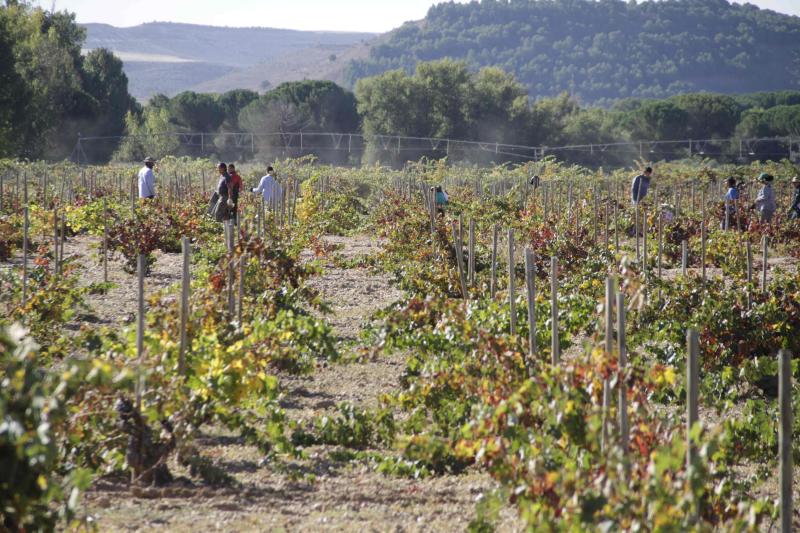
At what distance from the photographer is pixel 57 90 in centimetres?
5416

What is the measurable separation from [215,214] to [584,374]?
1193 cm

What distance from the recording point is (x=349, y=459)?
6.03 meters

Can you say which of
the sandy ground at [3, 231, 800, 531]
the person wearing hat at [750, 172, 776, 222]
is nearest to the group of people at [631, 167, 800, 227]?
the person wearing hat at [750, 172, 776, 222]

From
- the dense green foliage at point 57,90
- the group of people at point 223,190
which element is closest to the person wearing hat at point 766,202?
the group of people at point 223,190

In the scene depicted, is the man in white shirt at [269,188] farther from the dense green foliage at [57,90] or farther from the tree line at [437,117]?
the tree line at [437,117]

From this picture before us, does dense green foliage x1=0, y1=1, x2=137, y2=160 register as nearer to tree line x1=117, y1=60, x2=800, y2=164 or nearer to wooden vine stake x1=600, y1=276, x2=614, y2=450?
tree line x1=117, y1=60, x2=800, y2=164

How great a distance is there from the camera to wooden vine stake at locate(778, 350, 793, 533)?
380 centimetres

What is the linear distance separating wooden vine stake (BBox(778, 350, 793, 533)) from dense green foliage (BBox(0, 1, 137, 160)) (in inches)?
1487

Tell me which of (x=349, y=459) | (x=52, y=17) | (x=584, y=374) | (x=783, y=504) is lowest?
(x=349, y=459)

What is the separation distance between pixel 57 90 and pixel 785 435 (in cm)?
5443

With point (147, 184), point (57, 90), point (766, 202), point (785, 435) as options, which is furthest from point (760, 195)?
point (57, 90)

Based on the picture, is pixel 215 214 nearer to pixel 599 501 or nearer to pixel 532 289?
pixel 532 289

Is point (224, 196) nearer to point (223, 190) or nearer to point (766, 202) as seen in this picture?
point (223, 190)

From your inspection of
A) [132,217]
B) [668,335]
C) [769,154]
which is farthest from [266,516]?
[769,154]
